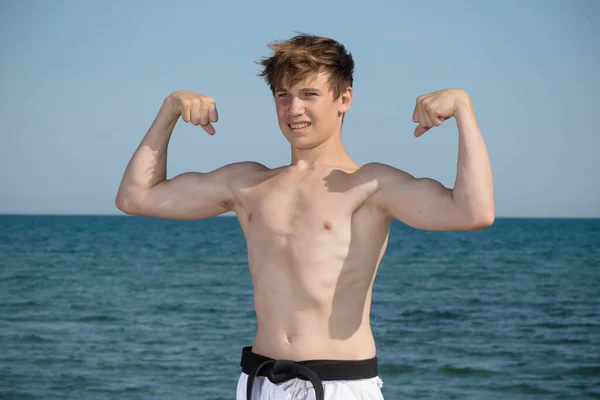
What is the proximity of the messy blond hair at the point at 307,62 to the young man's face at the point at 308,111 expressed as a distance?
24mm

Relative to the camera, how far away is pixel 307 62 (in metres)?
3.12

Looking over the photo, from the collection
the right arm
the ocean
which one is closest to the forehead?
the right arm

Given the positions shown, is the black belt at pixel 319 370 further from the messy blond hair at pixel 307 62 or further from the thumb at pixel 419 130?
the messy blond hair at pixel 307 62

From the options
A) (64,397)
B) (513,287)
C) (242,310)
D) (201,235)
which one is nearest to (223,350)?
(64,397)

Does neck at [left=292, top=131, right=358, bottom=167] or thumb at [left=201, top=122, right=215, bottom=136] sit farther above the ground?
thumb at [left=201, top=122, right=215, bottom=136]

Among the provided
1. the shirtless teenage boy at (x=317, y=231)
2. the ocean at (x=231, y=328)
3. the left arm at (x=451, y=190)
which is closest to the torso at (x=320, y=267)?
the shirtless teenage boy at (x=317, y=231)

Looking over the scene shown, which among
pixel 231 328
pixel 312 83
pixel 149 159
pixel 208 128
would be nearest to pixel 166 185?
pixel 149 159

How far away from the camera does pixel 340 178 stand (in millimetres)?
3176

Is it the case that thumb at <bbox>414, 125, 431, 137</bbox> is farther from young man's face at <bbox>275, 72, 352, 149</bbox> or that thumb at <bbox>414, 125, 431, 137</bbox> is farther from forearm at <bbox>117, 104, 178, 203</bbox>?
forearm at <bbox>117, 104, 178, 203</bbox>

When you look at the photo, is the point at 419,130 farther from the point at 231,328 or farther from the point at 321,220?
the point at 231,328

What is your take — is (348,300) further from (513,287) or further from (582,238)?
(582,238)

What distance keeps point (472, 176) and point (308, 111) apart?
63cm

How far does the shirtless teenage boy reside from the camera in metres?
3.07

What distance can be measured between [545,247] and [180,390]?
103 feet
